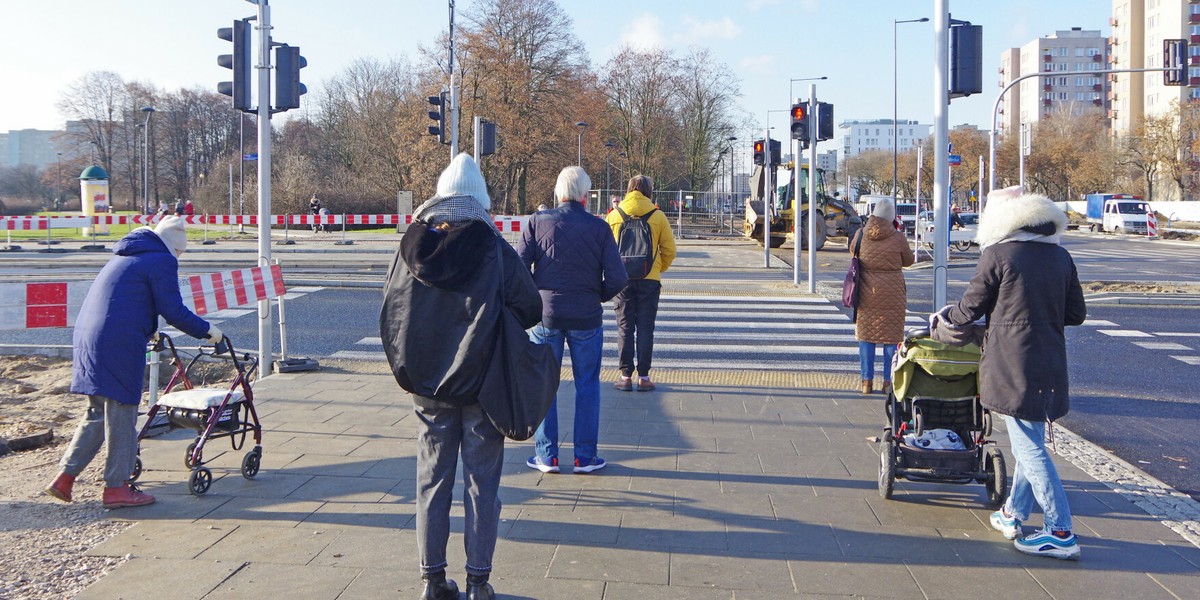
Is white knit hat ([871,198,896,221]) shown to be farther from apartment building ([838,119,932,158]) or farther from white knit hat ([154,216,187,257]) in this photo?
apartment building ([838,119,932,158])

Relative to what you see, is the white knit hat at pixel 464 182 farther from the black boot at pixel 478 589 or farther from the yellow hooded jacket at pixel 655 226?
the yellow hooded jacket at pixel 655 226

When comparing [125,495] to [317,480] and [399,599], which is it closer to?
[317,480]


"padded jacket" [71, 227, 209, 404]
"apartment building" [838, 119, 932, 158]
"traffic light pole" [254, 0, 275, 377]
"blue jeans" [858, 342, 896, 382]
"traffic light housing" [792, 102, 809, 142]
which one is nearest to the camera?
"padded jacket" [71, 227, 209, 404]

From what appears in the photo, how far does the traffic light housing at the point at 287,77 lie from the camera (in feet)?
31.7

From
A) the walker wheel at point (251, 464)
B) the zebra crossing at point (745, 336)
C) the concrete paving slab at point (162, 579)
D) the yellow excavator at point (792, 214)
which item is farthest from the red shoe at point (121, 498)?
the yellow excavator at point (792, 214)

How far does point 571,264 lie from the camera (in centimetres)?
620

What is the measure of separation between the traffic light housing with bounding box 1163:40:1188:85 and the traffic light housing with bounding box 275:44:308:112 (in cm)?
2204

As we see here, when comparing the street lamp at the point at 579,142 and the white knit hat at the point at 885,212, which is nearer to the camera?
the white knit hat at the point at 885,212

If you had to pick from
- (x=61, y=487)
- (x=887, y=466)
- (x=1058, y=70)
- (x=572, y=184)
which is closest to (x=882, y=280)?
(x=887, y=466)

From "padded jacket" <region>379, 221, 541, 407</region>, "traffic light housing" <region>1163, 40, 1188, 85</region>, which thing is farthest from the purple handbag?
"traffic light housing" <region>1163, 40, 1188, 85</region>

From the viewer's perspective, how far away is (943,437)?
224 inches

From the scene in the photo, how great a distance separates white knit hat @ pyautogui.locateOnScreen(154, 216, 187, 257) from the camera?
5.57m

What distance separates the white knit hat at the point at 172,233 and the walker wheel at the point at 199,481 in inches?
47.9

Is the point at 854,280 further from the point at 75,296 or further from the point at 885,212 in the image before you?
the point at 75,296
